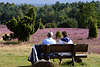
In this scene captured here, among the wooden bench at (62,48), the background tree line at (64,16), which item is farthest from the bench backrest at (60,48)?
the background tree line at (64,16)

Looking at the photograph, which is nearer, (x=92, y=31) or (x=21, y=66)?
(x=21, y=66)

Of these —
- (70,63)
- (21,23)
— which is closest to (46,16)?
(21,23)

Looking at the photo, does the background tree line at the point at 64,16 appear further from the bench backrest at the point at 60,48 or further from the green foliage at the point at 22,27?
the bench backrest at the point at 60,48

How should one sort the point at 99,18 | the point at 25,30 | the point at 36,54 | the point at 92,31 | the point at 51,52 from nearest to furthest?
1. the point at 36,54
2. the point at 51,52
3. the point at 25,30
4. the point at 92,31
5. the point at 99,18

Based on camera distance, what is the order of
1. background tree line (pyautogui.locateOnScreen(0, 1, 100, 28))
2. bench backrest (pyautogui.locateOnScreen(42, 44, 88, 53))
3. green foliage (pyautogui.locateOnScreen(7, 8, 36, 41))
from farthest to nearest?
background tree line (pyautogui.locateOnScreen(0, 1, 100, 28)) < green foliage (pyautogui.locateOnScreen(7, 8, 36, 41)) < bench backrest (pyautogui.locateOnScreen(42, 44, 88, 53))

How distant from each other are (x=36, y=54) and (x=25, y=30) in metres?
20.2

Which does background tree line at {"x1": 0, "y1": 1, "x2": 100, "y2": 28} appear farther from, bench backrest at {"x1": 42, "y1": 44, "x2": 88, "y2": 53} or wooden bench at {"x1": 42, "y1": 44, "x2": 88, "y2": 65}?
bench backrest at {"x1": 42, "y1": 44, "x2": 88, "y2": 53}

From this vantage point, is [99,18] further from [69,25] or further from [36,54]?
[36,54]

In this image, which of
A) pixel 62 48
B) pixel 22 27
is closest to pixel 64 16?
pixel 22 27

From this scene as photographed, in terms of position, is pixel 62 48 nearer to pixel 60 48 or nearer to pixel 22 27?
pixel 60 48

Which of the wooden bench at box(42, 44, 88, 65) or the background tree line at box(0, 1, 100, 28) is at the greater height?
the wooden bench at box(42, 44, 88, 65)

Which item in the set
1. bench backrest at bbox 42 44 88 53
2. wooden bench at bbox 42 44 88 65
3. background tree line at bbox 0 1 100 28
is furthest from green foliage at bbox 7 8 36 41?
background tree line at bbox 0 1 100 28

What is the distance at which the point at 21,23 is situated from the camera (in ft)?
94.2

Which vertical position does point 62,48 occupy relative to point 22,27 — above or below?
above
